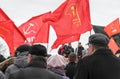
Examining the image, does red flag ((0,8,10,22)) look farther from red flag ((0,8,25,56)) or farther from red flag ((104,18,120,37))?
red flag ((104,18,120,37))

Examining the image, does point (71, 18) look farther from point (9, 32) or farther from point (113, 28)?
point (113, 28)

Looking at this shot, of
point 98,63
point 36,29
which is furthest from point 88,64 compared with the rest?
point 36,29

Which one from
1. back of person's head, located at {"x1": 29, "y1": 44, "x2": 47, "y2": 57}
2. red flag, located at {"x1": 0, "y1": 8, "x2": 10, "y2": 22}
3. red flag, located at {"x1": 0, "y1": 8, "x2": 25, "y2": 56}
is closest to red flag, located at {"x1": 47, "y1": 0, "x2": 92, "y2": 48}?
red flag, located at {"x1": 0, "y1": 8, "x2": 25, "y2": 56}

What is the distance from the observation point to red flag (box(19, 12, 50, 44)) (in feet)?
55.2

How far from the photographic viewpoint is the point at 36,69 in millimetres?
5770

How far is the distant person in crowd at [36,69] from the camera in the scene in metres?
5.70

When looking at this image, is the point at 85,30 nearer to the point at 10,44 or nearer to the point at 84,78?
the point at 10,44

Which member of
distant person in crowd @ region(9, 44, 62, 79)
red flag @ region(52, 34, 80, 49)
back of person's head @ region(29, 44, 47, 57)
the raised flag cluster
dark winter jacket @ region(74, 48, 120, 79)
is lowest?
red flag @ region(52, 34, 80, 49)

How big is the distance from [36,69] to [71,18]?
10.3m

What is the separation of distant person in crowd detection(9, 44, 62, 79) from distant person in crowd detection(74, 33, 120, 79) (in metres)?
0.41

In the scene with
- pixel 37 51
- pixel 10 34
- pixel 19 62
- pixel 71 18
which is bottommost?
pixel 71 18

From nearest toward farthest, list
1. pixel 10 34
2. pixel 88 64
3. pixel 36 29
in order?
pixel 88 64, pixel 10 34, pixel 36 29

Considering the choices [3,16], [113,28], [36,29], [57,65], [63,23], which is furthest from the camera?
[113,28]

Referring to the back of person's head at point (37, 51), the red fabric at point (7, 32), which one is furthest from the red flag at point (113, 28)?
the back of person's head at point (37, 51)
